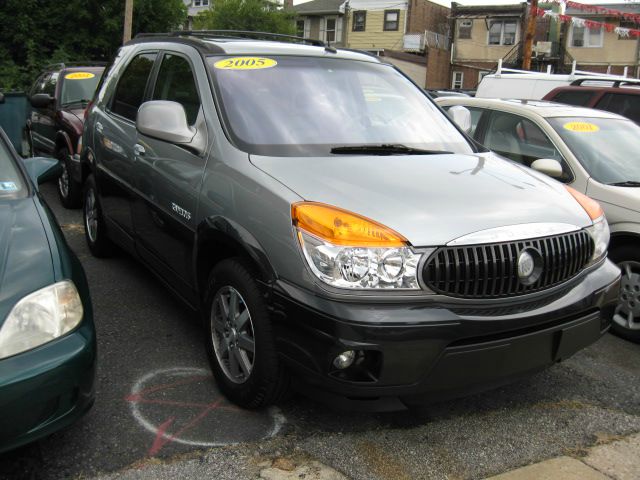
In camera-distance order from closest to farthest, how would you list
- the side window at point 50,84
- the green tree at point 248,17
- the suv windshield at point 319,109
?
the suv windshield at point 319,109
the side window at point 50,84
the green tree at point 248,17

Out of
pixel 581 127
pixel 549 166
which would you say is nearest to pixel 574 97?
pixel 581 127

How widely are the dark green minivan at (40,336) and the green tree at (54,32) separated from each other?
15.4 metres

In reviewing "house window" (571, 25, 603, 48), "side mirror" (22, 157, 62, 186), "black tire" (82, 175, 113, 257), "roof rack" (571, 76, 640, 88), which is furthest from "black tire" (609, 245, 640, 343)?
"house window" (571, 25, 603, 48)

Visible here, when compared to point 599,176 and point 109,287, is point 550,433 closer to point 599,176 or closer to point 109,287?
point 599,176

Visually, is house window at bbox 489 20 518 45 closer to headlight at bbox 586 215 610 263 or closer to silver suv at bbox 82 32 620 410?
silver suv at bbox 82 32 620 410

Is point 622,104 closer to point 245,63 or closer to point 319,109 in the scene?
point 319,109

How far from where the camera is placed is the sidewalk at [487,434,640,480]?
2709 millimetres

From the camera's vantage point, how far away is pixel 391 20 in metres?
41.0

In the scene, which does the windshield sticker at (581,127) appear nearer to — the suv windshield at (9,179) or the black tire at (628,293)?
the black tire at (628,293)

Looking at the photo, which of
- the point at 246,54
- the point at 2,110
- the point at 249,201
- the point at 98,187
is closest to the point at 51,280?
the point at 249,201

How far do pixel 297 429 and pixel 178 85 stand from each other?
2.24 m

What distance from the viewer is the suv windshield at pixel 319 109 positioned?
3.33m

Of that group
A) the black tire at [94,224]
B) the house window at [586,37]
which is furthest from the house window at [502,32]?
the black tire at [94,224]

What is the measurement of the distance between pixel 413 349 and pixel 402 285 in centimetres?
26
